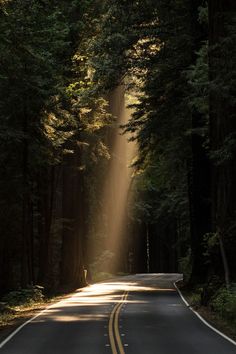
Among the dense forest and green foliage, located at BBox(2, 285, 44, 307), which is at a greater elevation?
the dense forest

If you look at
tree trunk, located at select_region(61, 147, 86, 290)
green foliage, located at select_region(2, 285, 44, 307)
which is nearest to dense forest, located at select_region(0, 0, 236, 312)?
tree trunk, located at select_region(61, 147, 86, 290)

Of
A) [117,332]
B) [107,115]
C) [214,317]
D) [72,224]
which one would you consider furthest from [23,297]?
[107,115]

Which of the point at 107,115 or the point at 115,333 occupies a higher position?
the point at 107,115

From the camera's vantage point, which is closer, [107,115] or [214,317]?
[214,317]

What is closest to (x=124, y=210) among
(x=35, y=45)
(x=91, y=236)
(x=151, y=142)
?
(x=91, y=236)

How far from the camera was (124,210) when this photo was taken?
228 feet

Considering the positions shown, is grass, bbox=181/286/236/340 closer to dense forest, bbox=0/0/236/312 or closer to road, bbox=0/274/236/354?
road, bbox=0/274/236/354

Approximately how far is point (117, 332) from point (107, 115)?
25060 mm

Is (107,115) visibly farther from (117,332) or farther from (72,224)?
(117,332)

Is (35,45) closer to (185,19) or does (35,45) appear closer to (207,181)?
(185,19)

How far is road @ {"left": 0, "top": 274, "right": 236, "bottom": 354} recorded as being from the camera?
15398 millimetres

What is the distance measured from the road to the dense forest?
3281 millimetres

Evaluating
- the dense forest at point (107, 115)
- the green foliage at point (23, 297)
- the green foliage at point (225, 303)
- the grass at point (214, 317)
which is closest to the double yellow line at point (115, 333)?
the grass at point (214, 317)

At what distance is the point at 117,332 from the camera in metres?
18.2
